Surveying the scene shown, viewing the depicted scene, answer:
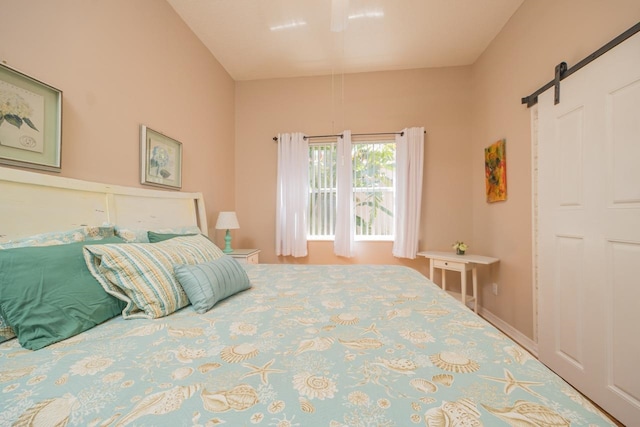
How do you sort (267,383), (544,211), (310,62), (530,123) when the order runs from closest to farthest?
(267,383) → (544,211) → (530,123) → (310,62)

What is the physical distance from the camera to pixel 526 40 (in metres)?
2.09

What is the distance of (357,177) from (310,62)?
1.50 meters

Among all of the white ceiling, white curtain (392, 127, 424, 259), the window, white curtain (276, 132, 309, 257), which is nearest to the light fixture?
white curtain (276, 132, 309, 257)

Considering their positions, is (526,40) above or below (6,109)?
above

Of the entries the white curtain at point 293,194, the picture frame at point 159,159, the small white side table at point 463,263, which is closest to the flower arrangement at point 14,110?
the picture frame at point 159,159

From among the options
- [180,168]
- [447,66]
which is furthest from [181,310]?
[447,66]

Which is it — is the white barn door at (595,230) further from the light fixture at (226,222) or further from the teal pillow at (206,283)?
the light fixture at (226,222)

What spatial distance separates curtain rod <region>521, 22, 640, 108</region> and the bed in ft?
5.42

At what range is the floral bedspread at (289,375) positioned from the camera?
512mm

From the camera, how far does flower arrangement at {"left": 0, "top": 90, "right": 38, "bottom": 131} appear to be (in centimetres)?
111

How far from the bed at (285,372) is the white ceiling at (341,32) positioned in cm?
194

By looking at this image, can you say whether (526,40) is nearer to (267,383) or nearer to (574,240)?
(574,240)

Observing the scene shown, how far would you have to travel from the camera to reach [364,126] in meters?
3.18

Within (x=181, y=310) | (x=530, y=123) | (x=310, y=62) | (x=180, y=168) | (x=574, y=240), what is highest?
(x=310, y=62)
